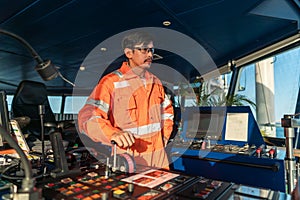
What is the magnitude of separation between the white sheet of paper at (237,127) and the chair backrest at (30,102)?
9.62 feet

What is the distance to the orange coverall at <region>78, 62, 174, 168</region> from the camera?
1273 millimetres

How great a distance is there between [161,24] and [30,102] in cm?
253

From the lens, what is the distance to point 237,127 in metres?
2.13

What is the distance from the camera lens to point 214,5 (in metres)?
2.90

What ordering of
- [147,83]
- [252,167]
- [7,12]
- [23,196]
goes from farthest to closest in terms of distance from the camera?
[7,12], [252,167], [147,83], [23,196]

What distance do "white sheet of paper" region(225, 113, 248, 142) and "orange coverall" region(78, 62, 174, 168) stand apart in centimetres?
81

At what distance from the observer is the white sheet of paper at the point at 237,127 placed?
82.2 inches

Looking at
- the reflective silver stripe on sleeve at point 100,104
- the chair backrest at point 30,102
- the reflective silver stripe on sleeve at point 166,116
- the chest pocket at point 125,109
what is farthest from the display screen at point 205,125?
the chair backrest at point 30,102

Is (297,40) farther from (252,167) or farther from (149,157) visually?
(149,157)

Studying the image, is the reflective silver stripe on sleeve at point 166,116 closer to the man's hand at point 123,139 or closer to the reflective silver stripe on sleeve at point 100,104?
the reflective silver stripe on sleeve at point 100,104

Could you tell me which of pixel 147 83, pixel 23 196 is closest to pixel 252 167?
pixel 147 83

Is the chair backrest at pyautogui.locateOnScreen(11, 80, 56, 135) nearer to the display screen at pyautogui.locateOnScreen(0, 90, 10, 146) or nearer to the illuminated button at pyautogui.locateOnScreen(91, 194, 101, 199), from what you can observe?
the display screen at pyautogui.locateOnScreen(0, 90, 10, 146)

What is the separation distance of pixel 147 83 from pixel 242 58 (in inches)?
151

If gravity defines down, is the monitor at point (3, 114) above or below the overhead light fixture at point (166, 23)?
below
